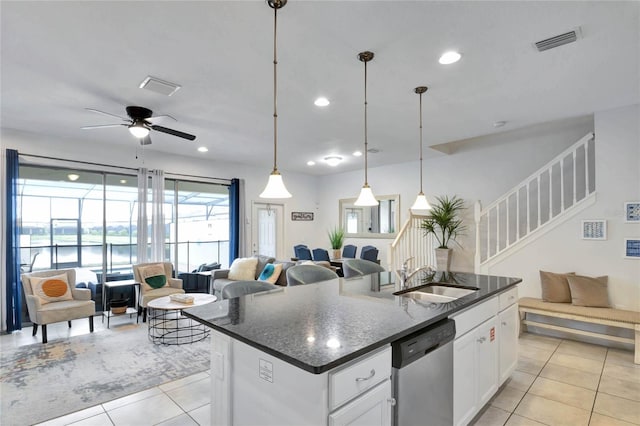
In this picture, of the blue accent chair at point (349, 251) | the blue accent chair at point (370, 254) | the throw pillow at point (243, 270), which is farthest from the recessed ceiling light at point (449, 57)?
the blue accent chair at point (349, 251)

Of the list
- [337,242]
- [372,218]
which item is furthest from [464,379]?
[337,242]

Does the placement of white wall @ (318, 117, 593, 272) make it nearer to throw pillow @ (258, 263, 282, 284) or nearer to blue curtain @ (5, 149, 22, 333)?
throw pillow @ (258, 263, 282, 284)

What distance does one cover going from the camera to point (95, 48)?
253 cm

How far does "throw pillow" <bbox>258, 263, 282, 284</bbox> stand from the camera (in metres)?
5.52

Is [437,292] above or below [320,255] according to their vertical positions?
above

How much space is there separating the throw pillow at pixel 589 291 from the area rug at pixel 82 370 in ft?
14.2

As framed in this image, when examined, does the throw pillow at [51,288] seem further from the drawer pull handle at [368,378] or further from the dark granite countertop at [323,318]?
the drawer pull handle at [368,378]

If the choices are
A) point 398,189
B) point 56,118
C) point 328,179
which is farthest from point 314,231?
point 56,118

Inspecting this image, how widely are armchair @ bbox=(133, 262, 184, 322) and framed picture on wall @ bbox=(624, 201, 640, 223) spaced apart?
5976mm

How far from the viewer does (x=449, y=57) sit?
2.72 m

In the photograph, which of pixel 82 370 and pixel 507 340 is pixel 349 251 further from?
pixel 82 370

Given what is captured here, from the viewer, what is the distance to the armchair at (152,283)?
4988mm

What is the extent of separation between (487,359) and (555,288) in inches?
95.8

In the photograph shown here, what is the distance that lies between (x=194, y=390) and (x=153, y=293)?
2540mm
